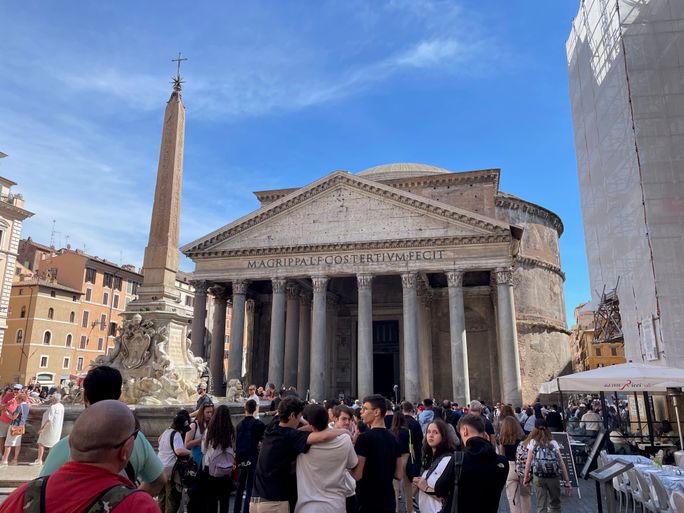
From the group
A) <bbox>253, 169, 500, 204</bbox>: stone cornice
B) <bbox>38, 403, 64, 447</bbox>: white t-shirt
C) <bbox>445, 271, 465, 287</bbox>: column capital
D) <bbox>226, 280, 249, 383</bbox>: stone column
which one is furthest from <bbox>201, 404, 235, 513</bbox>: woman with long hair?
<bbox>253, 169, 500, 204</bbox>: stone cornice

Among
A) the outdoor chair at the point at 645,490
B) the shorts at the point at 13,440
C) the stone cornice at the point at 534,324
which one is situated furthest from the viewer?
the stone cornice at the point at 534,324

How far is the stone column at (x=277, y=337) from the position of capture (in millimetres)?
22172

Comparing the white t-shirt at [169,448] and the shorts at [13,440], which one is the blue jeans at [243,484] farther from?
the shorts at [13,440]

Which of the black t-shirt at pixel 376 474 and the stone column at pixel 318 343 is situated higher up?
Result: the stone column at pixel 318 343

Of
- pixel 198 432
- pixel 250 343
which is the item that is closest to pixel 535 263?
pixel 250 343

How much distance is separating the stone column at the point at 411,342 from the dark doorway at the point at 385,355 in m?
6.85

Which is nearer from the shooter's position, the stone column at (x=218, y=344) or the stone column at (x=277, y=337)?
the stone column at (x=277, y=337)

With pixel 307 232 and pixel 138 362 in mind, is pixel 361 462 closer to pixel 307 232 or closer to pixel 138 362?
pixel 138 362

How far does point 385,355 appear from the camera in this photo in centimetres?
2853

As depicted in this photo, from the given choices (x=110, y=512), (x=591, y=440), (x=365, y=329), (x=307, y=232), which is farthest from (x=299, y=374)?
(x=110, y=512)

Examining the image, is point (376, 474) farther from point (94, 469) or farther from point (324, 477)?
point (94, 469)

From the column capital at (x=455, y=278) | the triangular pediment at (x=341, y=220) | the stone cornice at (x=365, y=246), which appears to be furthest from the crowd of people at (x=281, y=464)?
the triangular pediment at (x=341, y=220)

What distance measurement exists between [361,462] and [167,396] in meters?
4.97

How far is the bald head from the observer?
1681mm
